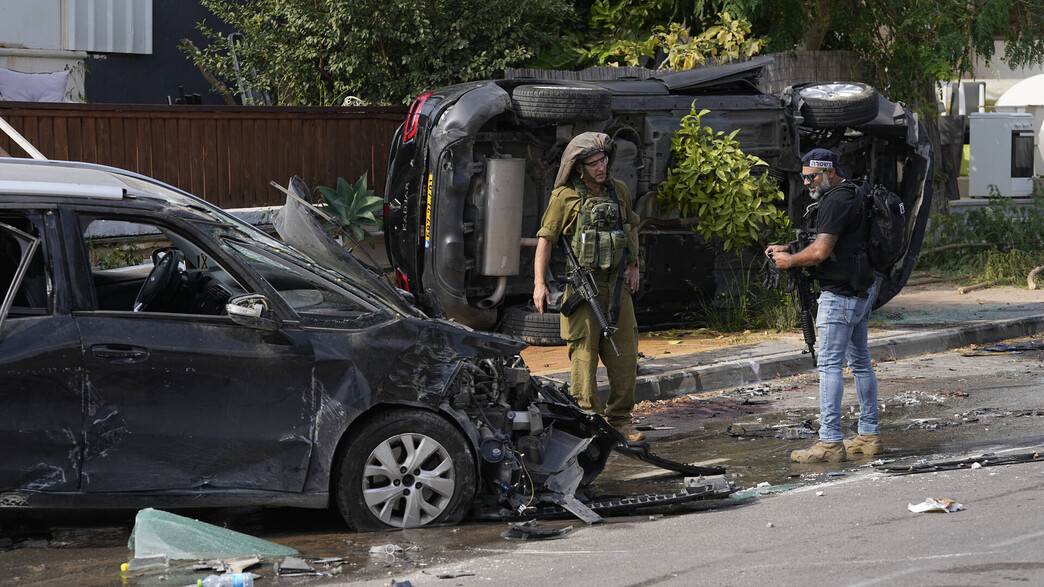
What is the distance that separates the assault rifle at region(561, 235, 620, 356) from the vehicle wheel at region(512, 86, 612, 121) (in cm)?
282

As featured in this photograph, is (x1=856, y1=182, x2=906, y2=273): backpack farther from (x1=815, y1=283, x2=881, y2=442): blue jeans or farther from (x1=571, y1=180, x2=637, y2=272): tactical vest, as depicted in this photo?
(x1=571, y1=180, x2=637, y2=272): tactical vest

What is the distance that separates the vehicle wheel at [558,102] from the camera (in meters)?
9.67

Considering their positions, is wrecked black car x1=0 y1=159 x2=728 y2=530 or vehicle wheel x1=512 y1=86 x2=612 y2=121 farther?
vehicle wheel x1=512 y1=86 x2=612 y2=121

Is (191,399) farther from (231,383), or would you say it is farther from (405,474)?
(405,474)

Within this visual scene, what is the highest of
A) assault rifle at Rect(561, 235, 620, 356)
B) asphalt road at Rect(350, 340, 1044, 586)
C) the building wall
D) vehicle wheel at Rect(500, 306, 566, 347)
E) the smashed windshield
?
the building wall

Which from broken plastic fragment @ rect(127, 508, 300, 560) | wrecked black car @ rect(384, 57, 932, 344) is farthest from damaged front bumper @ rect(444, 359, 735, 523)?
wrecked black car @ rect(384, 57, 932, 344)

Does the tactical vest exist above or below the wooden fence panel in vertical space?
below

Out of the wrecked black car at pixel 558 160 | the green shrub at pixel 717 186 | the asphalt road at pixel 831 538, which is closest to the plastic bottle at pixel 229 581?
the asphalt road at pixel 831 538

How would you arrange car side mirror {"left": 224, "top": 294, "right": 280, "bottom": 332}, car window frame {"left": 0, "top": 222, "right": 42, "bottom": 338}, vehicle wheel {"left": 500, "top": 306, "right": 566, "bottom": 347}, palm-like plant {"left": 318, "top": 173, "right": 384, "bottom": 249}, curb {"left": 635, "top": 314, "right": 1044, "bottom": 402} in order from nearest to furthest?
1. car window frame {"left": 0, "top": 222, "right": 42, "bottom": 338}
2. car side mirror {"left": 224, "top": 294, "right": 280, "bottom": 332}
3. curb {"left": 635, "top": 314, "right": 1044, "bottom": 402}
4. vehicle wheel {"left": 500, "top": 306, "right": 566, "bottom": 347}
5. palm-like plant {"left": 318, "top": 173, "right": 384, "bottom": 249}

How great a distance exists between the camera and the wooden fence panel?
10531 millimetres

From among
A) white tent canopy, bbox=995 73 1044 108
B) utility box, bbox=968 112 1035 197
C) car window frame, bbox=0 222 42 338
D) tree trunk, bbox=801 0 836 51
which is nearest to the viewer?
car window frame, bbox=0 222 42 338

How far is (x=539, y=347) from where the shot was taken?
1055 centimetres

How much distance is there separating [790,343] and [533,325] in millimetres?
2312

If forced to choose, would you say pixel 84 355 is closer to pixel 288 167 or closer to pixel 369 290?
pixel 369 290
